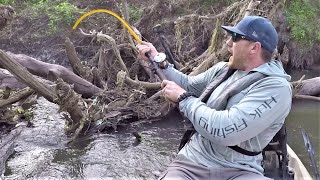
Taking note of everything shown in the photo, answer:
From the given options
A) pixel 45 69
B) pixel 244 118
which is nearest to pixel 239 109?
pixel 244 118

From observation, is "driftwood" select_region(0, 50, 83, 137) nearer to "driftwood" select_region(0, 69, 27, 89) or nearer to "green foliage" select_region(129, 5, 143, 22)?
"driftwood" select_region(0, 69, 27, 89)

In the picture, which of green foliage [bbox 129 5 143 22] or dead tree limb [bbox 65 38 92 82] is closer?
dead tree limb [bbox 65 38 92 82]

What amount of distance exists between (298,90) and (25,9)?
10189 millimetres

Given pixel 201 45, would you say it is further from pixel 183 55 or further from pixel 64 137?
pixel 64 137

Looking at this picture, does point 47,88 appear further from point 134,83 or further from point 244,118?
point 244,118

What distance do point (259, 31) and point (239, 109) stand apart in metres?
0.57

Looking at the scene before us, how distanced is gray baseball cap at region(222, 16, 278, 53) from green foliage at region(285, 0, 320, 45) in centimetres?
1157

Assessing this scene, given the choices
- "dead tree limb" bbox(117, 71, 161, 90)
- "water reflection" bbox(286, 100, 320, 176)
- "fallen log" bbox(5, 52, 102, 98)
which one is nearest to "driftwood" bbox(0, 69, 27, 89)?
"fallen log" bbox(5, 52, 102, 98)

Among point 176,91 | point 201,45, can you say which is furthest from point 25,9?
point 176,91

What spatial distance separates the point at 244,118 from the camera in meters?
2.80

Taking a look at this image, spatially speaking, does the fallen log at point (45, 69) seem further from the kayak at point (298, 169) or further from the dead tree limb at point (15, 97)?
the kayak at point (298, 169)

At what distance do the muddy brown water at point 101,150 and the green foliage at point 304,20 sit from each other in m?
5.42

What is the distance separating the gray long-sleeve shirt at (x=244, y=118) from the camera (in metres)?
2.81

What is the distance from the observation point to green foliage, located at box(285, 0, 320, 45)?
1407cm
